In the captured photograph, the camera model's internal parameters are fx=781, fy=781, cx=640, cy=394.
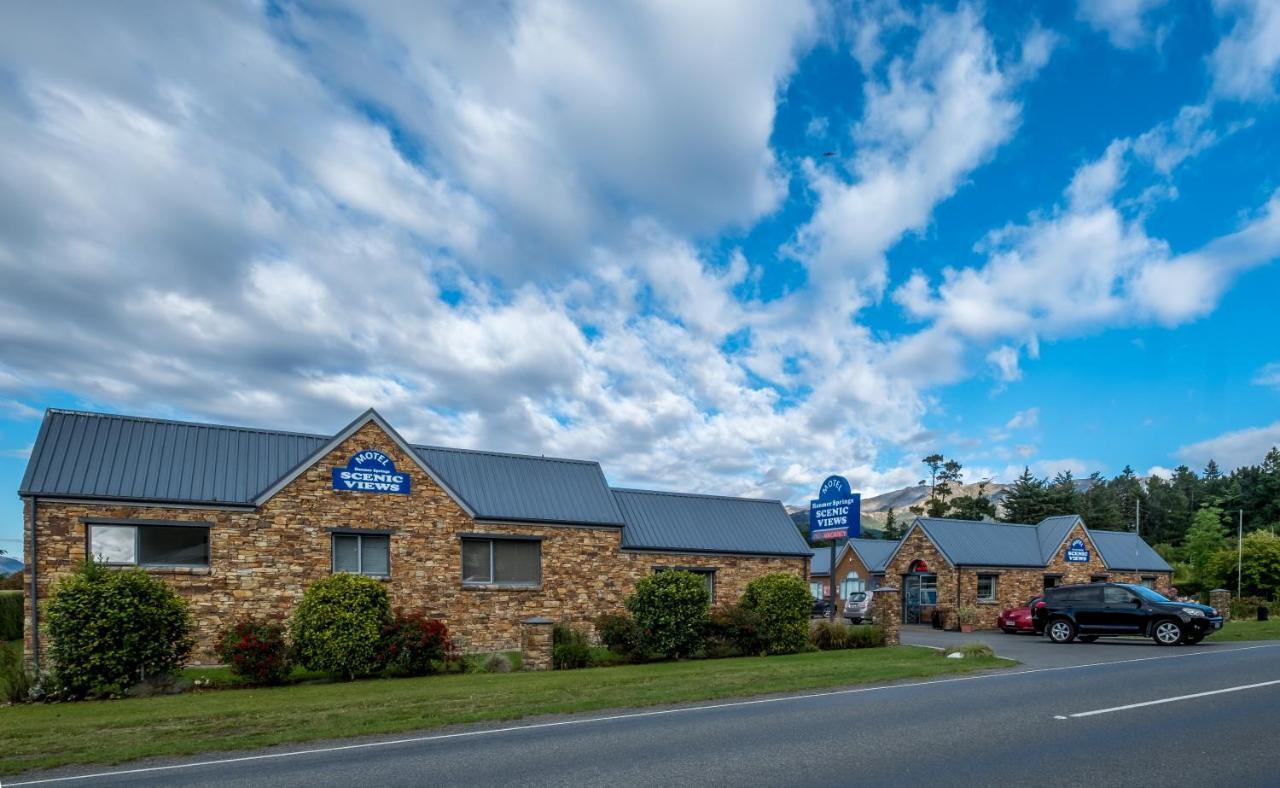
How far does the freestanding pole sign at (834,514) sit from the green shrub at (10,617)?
32.5 metres

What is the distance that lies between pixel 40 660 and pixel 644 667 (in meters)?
14.4

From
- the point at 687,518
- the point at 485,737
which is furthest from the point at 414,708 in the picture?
the point at 687,518

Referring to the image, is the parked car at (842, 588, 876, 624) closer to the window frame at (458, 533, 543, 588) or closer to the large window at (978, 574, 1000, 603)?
the large window at (978, 574, 1000, 603)

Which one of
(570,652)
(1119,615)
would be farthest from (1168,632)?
(570,652)

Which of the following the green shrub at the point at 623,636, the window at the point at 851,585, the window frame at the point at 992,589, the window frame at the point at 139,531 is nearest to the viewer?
the window frame at the point at 139,531

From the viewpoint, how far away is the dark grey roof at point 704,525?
27891 millimetres

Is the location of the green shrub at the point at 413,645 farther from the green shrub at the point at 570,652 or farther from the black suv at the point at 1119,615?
the black suv at the point at 1119,615

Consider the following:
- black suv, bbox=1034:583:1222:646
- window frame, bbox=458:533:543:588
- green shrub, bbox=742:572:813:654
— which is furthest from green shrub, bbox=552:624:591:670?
black suv, bbox=1034:583:1222:646

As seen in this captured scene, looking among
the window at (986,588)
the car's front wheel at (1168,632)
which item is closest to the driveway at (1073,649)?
the car's front wheel at (1168,632)

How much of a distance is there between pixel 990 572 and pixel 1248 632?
1202 centimetres

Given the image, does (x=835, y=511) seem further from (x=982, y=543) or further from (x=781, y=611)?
(x=982, y=543)

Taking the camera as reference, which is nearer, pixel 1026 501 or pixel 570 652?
pixel 570 652

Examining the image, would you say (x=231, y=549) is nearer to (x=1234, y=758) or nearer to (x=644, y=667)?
(x=644, y=667)

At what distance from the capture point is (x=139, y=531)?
20125 millimetres
